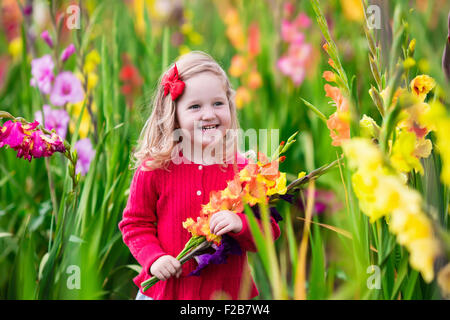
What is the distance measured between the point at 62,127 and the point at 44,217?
0.92 ft

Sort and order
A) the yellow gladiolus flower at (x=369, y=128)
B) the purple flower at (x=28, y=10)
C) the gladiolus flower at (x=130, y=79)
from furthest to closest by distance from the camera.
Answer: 1. the gladiolus flower at (x=130, y=79)
2. the purple flower at (x=28, y=10)
3. the yellow gladiolus flower at (x=369, y=128)

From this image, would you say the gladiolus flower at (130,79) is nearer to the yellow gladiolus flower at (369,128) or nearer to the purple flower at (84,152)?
the purple flower at (84,152)

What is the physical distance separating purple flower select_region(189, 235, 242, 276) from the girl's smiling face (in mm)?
203

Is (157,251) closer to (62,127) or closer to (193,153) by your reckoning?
(193,153)

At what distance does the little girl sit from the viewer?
887mm

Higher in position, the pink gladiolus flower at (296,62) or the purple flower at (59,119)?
the pink gladiolus flower at (296,62)

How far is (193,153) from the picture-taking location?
37.0 inches

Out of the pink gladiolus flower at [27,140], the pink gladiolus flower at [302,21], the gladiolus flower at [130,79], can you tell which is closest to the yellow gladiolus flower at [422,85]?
the pink gladiolus flower at [27,140]

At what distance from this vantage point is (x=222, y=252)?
833mm

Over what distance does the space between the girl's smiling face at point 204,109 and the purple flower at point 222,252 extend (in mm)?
203

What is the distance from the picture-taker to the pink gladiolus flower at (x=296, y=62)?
6.59 feet

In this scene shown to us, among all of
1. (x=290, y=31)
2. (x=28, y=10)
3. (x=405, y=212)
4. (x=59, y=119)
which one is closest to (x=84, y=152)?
(x=59, y=119)

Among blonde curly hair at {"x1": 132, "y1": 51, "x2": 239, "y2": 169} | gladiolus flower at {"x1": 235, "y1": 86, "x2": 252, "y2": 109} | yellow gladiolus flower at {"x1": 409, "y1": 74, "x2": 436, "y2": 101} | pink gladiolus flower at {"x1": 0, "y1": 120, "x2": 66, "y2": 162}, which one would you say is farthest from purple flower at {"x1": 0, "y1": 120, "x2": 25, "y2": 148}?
gladiolus flower at {"x1": 235, "y1": 86, "x2": 252, "y2": 109}

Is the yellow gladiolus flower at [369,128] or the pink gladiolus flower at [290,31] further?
the pink gladiolus flower at [290,31]
